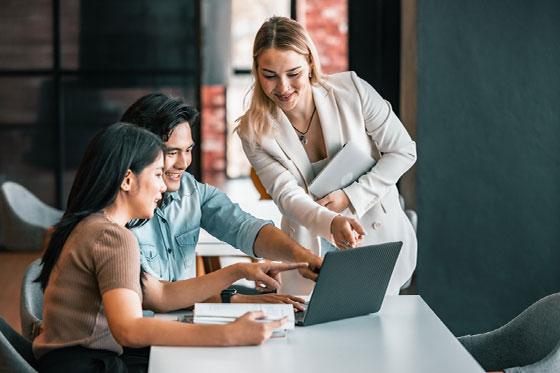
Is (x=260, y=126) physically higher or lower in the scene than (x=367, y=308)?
higher

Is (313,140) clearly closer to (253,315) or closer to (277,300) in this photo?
(277,300)

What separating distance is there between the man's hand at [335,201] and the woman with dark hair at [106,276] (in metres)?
0.96

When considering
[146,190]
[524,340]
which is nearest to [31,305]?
[146,190]

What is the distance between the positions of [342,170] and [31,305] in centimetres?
112

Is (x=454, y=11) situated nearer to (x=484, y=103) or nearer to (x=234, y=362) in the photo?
(x=484, y=103)

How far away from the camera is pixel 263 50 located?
3309 millimetres

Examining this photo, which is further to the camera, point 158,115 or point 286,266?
point 158,115

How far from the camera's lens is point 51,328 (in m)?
2.51

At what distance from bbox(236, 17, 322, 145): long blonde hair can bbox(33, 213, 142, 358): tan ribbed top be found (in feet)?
3.35

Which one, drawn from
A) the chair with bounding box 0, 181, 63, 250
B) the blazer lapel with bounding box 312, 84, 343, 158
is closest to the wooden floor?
the chair with bounding box 0, 181, 63, 250

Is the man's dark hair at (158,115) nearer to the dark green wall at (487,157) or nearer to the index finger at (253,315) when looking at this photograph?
the index finger at (253,315)

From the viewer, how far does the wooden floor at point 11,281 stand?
5.55 m

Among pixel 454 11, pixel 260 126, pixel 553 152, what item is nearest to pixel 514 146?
pixel 553 152

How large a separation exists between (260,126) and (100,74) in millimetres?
4495
